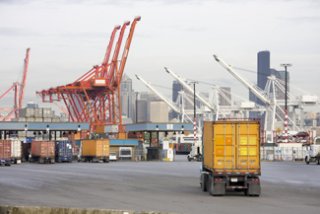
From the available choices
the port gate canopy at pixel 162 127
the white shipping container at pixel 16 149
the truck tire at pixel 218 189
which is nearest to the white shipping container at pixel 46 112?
the port gate canopy at pixel 162 127

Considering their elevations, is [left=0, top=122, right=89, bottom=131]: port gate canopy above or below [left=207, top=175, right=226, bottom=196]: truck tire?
above

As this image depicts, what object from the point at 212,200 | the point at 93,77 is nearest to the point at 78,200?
the point at 212,200

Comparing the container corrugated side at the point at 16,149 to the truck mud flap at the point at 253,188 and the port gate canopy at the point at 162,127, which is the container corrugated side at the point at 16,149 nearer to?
the port gate canopy at the point at 162,127

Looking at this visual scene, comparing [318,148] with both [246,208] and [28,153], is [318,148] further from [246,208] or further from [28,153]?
[246,208]

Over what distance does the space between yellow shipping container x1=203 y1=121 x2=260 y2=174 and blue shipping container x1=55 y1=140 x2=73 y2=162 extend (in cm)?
6009

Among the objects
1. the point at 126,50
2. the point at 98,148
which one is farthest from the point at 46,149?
the point at 126,50

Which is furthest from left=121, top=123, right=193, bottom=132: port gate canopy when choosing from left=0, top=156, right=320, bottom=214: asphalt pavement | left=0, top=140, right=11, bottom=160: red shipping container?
left=0, top=156, right=320, bottom=214: asphalt pavement

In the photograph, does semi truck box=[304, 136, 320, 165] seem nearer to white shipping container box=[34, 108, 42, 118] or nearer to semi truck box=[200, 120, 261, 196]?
semi truck box=[200, 120, 261, 196]

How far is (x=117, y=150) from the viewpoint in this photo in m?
106

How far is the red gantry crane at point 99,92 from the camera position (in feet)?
478

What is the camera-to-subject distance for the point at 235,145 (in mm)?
30797

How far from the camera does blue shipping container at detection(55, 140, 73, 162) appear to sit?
8944cm

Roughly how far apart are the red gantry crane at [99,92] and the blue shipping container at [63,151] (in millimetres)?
46831

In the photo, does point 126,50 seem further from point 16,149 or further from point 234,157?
point 234,157
